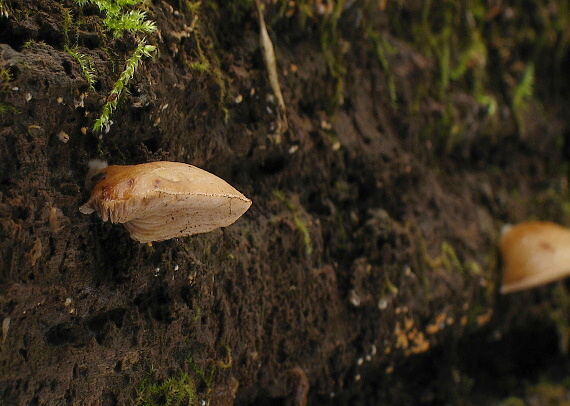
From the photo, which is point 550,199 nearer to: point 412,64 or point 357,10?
point 412,64

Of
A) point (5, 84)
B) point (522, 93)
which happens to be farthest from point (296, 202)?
point (522, 93)

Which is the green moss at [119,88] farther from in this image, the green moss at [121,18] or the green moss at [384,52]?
the green moss at [384,52]

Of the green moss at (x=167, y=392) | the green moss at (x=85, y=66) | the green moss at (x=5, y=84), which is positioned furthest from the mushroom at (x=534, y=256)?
the green moss at (x=5, y=84)

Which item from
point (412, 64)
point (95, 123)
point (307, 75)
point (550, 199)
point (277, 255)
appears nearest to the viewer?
point (95, 123)

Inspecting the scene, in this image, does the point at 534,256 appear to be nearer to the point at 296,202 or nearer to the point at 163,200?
the point at 296,202

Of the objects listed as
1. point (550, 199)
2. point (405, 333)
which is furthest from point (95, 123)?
point (550, 199)

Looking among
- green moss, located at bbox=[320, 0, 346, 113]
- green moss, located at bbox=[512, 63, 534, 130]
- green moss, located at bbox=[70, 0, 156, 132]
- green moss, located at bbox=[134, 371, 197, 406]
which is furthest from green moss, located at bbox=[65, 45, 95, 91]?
green moss, located at bbox=[512, 63, 534, 130]
